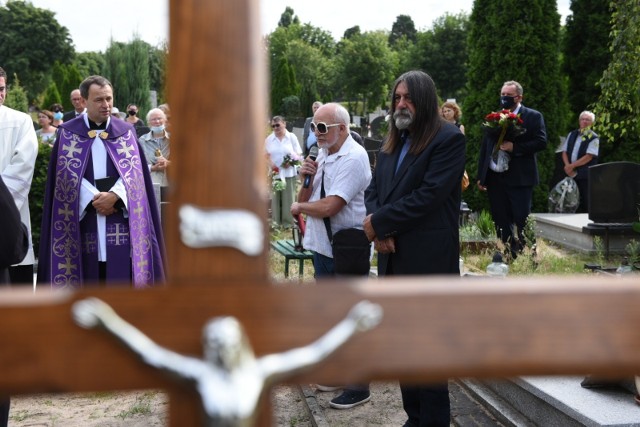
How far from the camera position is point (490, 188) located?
907cm

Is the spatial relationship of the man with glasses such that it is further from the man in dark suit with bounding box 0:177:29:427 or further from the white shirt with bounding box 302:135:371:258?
the man in dark suit with bounding box 0:177:29:427

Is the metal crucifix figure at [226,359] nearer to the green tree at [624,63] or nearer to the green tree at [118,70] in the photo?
the green tree at [624,63]

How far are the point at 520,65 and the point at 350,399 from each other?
894 centimetres

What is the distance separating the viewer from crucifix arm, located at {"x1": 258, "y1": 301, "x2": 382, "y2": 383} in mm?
1177

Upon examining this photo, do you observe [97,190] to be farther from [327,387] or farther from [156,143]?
[156,143]

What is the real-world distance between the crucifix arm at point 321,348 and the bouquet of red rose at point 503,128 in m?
7.55

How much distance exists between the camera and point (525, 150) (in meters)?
8.59

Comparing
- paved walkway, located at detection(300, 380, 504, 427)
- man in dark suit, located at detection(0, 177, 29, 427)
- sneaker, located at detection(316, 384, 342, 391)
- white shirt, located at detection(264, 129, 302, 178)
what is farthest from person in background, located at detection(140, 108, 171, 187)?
man in dark suit, located at detection(0, 177, 29, 427)

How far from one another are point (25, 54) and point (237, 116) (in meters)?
76.0

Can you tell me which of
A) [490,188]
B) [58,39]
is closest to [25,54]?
[58,39]

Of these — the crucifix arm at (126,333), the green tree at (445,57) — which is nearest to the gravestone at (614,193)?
the crucifix arm at (126,333)

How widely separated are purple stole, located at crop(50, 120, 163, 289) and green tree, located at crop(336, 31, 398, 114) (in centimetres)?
5229

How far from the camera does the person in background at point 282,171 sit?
503 inches

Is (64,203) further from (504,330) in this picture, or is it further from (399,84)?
(504,330)
